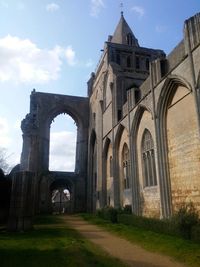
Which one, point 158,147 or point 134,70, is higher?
point 134,70

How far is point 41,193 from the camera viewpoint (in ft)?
98.7

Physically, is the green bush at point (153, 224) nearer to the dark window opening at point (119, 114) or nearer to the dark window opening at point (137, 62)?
the dark window opening at point (119, 114)

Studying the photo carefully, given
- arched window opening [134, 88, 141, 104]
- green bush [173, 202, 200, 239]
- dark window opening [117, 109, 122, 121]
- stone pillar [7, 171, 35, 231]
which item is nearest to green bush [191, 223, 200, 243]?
Answer: green bush [173, 202, 200, 239]

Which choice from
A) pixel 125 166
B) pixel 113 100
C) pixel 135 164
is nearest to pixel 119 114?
pixel 113 100

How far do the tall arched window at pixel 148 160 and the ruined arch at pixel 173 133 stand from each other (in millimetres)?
1832

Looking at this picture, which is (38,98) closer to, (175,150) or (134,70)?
(134,70)

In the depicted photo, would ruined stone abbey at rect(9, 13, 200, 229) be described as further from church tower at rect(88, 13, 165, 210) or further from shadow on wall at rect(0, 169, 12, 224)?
shadow on wall at rect(0, 169, 12, 224)

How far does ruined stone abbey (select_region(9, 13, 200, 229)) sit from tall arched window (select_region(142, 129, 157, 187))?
Result: 0.06 m

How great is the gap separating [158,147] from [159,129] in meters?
0.96

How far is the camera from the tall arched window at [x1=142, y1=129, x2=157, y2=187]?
1526cm

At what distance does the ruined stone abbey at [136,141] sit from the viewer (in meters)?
11.6

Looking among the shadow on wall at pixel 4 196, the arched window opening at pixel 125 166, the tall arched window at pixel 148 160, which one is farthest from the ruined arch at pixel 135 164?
the shadow on wall at pixel 4 196

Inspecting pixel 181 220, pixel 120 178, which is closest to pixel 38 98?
pixel 120 178

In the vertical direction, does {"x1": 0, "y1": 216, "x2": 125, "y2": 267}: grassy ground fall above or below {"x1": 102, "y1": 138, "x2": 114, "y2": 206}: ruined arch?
below
